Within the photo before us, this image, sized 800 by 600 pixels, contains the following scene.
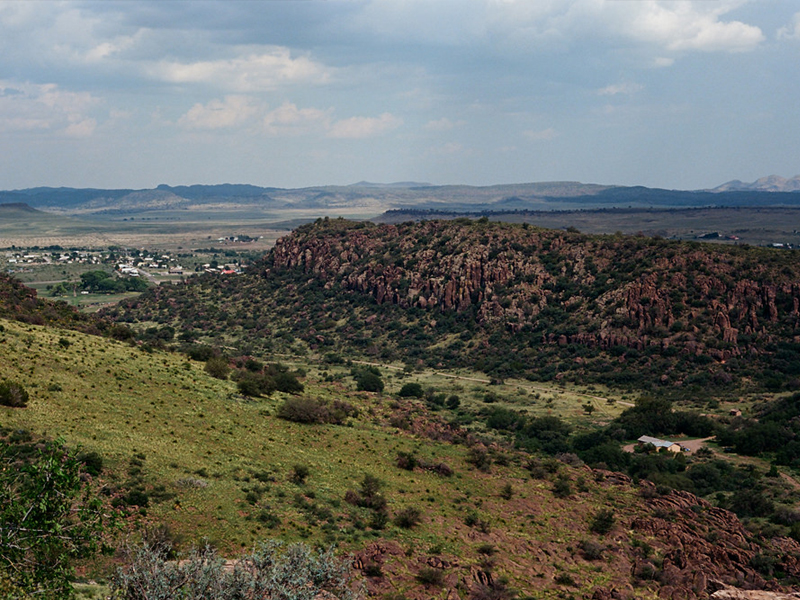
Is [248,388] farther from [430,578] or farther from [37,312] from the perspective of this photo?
[430,578]

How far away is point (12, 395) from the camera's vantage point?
34.0 meters

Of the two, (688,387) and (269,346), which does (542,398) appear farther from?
(269,346)

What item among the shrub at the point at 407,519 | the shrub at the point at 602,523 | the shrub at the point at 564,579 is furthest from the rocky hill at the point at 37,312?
the shrub at the point at 564,579

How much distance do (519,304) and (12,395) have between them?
253 feet

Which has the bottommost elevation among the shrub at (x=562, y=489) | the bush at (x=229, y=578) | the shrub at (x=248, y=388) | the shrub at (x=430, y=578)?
the shrub at (x=562, y=489)

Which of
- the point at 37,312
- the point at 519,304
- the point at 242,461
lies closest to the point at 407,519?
the point at 242,461

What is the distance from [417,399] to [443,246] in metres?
53.1

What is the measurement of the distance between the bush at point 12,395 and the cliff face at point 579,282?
231ft

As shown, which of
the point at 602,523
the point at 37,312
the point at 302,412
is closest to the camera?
the point at 602,523

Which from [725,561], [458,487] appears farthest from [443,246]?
[725,561]

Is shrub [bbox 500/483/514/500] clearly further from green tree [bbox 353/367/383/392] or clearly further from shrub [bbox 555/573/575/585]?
green tree [bbox 353/367/383/392]

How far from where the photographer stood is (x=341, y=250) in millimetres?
133750

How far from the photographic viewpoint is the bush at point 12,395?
33.8 m

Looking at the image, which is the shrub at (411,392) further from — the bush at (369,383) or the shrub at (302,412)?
the shrub at (302,412)
